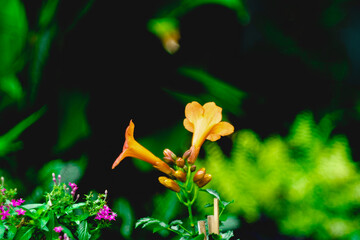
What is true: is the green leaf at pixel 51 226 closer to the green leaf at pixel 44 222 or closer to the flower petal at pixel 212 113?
the green leaf at pixel 44 222

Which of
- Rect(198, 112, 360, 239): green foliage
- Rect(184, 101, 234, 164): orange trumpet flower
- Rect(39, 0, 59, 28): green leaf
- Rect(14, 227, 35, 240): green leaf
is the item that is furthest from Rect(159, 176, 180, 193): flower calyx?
Rect(39, 0, 59, 28): green leaf

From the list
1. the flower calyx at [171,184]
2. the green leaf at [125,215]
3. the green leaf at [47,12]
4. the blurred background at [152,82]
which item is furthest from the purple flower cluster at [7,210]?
the green leaf at [47,12]

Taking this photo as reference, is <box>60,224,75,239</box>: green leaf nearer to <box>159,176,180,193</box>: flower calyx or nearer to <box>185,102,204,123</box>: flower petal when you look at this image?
<box>159,176,180,193</box>: flower calyx

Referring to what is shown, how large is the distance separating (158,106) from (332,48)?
763 mm

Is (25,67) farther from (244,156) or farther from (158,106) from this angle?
(244,156)

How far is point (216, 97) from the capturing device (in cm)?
174

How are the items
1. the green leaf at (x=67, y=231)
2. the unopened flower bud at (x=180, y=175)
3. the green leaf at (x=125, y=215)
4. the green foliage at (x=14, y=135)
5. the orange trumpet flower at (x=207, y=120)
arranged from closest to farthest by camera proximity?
the unopened flower bud at (x=180, y=175) → the orange trumpet flower at (x=207, y=120) → the green leaf at (x=67, y=231) → the green leaf at (x=125, y=215) → the green foliage at (x=14, y=135)

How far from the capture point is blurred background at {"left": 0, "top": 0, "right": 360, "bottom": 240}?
5.56 ft

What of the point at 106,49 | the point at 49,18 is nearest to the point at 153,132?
the point at 106,49

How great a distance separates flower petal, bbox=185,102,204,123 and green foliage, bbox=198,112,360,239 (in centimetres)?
29

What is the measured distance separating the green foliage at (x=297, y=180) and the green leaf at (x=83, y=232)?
1.59 ft

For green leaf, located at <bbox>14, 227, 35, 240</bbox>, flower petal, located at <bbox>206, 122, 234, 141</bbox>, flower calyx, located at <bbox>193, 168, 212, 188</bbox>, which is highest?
flower petal, located at <bbox>206, 122, 234, 141</bbox>

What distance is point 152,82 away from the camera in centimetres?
185

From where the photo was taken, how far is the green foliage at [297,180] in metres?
1.38
